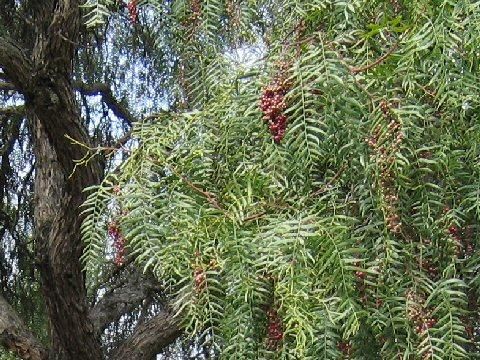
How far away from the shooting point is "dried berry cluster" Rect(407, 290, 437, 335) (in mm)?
1120

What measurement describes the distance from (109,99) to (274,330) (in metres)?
2.49

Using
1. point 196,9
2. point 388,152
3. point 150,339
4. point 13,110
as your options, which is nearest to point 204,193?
point 388,152

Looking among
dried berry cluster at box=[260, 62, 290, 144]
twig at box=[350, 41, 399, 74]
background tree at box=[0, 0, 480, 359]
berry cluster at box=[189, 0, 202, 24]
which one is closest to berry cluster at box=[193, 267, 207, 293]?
background tree at box=[0, 0, 480, 359]

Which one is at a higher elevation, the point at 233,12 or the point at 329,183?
the point at 233,12

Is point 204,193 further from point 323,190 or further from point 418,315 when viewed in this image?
point 418,315

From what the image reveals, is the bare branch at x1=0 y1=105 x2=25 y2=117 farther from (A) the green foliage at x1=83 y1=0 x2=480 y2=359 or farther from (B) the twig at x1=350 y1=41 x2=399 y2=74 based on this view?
(B) the twig at x1=350 y1=41 x2=399 y2=74

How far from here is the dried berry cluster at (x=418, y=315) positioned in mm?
1120

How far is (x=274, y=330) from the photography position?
1229mm

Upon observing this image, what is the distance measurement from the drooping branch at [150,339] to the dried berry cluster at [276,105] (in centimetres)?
193

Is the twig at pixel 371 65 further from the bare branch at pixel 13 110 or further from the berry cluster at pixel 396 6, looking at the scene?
the bare branch at pixel 13 110

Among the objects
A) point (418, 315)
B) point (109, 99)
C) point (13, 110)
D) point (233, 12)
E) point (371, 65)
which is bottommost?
point (418, 315)

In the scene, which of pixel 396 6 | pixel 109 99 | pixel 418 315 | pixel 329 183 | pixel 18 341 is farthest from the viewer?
pixel 109 99

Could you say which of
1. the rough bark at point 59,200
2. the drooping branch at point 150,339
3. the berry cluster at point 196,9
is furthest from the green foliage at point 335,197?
the drooping branch at point 150,339

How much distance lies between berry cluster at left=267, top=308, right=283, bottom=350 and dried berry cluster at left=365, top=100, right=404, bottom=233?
21 cm
